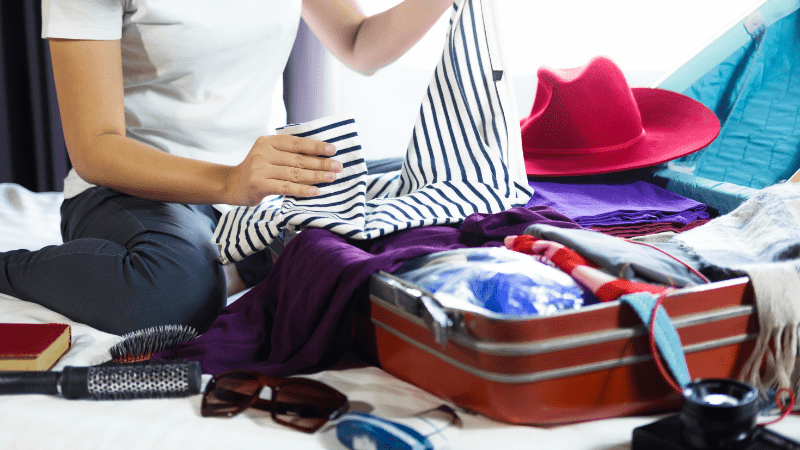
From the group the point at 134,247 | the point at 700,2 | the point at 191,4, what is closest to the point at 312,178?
the point at 134,247

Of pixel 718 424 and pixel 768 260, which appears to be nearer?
pixel 718 424

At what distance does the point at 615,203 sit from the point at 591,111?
0.24 m

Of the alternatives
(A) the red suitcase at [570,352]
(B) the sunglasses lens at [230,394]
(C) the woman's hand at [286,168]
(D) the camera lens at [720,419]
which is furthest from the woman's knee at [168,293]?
(D) the camera lens at [720,419]

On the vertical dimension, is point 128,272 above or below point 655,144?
below

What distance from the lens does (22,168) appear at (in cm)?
235

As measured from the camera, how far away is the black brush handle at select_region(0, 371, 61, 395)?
2.17 feet

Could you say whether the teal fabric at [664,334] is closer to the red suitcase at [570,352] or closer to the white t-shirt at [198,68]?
the red suitcase at [570,352]

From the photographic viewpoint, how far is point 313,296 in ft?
2.33

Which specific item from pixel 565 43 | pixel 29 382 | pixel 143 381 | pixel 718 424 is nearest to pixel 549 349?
pixel 718 424

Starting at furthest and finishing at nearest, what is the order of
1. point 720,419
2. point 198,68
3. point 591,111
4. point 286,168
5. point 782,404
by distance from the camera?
point 591,111
point 198,68
point 286,168
point 782,404
point 720,419

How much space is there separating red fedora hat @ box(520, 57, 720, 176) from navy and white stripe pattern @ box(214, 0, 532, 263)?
0.26m

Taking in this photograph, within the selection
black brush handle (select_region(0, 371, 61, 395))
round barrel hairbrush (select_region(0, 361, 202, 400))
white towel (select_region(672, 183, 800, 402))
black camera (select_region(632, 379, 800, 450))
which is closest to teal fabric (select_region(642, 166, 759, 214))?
white towel (select_region(672, 183, 800, 402))

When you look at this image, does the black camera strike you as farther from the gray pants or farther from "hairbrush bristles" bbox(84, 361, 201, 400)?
the gray pants

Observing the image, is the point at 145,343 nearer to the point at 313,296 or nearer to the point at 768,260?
the point at 313,296
